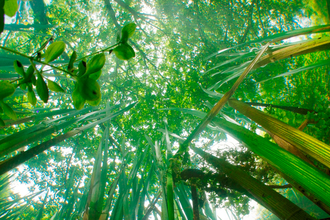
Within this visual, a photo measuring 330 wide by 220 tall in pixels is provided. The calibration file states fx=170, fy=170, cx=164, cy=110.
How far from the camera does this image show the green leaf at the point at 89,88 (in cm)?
31

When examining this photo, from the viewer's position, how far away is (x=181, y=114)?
3.12m

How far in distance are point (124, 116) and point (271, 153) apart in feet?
11.0

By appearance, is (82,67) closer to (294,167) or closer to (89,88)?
(89,88)

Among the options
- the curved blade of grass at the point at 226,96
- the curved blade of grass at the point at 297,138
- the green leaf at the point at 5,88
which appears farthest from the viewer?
the curved blade of grass at the point at 226,96

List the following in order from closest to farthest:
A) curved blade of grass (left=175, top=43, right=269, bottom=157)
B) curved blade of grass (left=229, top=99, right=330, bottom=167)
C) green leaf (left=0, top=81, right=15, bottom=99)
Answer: green leaf (left=0, top=81, right=15, bottom=99), curved blade of grass (left=229, top=99, right=330, bottom=167), curved blade of grass (left=175, top=43, right=269, bottom=157)

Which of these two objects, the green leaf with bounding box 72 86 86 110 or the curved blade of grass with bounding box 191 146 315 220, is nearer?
the green leaf with bounding box 72 86 86 110

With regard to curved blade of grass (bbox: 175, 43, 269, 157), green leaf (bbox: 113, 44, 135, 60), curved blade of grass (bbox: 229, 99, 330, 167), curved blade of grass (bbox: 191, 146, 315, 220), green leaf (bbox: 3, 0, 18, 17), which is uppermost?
curved blade of grass (bbox: 175, 43, 269, 157)

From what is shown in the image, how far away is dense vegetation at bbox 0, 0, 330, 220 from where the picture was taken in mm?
411

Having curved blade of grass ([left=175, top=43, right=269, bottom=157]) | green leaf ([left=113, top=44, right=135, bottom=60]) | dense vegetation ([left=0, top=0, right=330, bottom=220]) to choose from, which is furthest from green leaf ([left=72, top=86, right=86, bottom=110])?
curved blade of grass ([left=175, top=43, right=269, bottom=157])

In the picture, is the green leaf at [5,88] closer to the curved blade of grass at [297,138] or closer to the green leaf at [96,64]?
the green leaf at [96,64]

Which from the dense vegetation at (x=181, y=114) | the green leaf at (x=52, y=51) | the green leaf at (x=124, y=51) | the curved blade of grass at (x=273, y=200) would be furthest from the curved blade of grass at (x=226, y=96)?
the green leaf at (x=52, y=51)

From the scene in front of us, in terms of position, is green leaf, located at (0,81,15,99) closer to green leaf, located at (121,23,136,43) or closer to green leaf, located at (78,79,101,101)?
green leaf, located at (78,79,101,101)

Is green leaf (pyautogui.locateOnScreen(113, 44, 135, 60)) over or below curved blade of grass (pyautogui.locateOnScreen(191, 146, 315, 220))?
over

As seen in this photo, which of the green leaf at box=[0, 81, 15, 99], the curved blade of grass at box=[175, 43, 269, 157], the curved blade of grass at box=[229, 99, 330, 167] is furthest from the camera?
the curved blade of grass at box=[175, 43, 269, 157]
